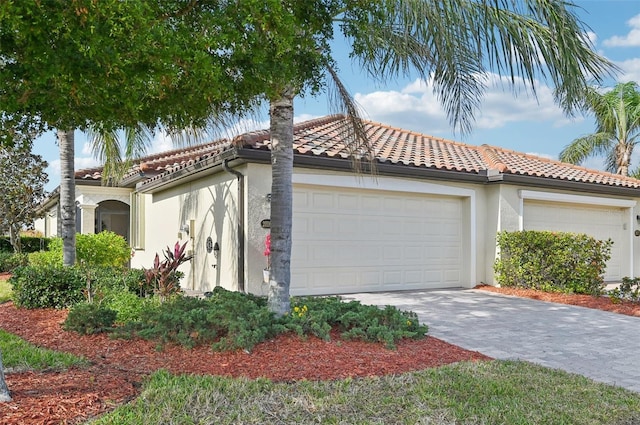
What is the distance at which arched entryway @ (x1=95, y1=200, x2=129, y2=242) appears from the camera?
18891 millimetres

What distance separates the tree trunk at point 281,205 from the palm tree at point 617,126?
60.3 feet

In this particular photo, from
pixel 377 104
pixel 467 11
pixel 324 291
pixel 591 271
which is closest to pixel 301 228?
pixel 324 291

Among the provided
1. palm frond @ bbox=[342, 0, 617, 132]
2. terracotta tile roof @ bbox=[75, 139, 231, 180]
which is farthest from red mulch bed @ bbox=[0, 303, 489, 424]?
terracotta tile roof @ bbox=[75, 139, 231, 180]

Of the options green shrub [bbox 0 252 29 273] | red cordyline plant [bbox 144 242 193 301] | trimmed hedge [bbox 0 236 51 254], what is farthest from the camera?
trimmed hedge [bbox 0 236 51 254]

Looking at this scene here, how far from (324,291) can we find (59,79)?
7.62 meters

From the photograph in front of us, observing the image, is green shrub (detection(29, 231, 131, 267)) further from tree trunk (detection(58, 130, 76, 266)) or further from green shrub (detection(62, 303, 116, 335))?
green shrub (detection(62, 303, 116, 335))

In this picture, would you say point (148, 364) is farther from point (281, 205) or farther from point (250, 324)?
point (281, 205)

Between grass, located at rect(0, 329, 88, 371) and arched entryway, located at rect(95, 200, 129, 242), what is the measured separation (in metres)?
14.0

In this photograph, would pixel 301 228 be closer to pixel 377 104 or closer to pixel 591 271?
pixel 377 104

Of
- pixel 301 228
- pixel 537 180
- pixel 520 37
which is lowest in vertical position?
pixel 301 228

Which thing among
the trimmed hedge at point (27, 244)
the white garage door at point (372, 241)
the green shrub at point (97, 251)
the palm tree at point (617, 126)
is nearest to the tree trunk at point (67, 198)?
the green shrub at point (97, 251)

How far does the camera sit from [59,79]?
3.74 m

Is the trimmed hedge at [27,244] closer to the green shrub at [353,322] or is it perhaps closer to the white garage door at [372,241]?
the white garage door at [372,241]

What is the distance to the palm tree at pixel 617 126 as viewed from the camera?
67.9ft
